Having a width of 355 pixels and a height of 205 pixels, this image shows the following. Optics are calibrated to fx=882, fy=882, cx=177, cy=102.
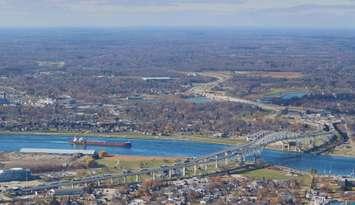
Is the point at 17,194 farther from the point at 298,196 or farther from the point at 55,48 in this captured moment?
the point at 55,48

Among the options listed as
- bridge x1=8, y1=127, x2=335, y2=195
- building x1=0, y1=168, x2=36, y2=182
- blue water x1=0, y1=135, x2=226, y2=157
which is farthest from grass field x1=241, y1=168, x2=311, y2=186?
building x1=0, y1=168, x2=36, y2=182

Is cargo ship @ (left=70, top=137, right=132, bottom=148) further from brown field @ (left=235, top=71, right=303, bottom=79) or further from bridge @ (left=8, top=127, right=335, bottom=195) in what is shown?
brown field @ (left=235, top=71, right=303, bottom=79)

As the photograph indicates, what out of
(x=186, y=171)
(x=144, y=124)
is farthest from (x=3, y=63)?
(x=186, y=171)

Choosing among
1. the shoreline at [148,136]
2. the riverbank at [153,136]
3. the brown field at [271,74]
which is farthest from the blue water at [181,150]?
the brown field at [271,74]

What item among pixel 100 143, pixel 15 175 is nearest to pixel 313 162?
pixel 100 143

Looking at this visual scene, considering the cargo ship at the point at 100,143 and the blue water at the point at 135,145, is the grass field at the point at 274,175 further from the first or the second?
the cargo ship at the point at 100,143

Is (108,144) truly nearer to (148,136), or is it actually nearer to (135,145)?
(135,145)
